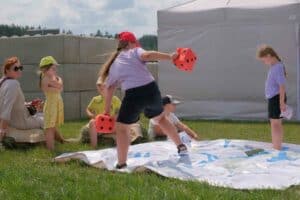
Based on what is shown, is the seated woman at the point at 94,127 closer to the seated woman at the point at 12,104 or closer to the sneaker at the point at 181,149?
the seated woman at the point at 12,104

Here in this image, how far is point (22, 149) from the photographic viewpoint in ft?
27.1

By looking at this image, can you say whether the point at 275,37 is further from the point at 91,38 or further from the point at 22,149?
the point at 22,149

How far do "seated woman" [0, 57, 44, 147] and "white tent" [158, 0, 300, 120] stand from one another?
17.9 feet

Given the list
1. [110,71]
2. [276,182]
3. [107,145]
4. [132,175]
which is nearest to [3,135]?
[107,145]

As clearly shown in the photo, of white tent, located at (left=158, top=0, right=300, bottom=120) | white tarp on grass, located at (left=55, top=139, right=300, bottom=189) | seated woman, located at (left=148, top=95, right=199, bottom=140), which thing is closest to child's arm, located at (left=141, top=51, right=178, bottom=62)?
white tarp on grass, located at (left=55, top=139, right=300, bottom=189)

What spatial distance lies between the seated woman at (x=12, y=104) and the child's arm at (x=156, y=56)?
2.70 metres

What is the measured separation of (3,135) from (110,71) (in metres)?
2.47

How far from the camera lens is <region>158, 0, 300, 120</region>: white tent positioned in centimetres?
1243

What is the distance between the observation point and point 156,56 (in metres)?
6.11

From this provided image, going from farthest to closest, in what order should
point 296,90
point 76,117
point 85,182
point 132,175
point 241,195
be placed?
1. point 76,117
2. point 296,90
3. point 132,175
4. point 85,182
5. point 241,195

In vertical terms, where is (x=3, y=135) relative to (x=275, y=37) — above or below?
below

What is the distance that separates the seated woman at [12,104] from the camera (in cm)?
820

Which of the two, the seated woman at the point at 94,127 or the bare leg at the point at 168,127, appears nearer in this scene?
the bare leg at the point at 168,127

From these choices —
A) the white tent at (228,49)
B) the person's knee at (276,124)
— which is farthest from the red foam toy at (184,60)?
the white tent at (228,49)
